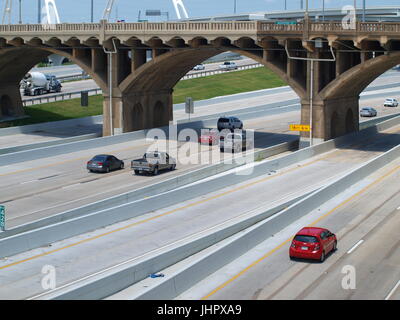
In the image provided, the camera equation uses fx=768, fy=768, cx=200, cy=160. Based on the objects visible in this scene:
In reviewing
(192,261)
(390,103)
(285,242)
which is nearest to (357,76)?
(285,242)

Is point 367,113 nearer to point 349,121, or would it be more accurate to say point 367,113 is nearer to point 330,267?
point 349,121

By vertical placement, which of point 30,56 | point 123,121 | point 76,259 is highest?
point 30,56

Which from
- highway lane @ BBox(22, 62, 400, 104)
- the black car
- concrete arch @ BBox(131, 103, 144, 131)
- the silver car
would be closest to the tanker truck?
highway lane @ BBox(22, 62, 400, 104)

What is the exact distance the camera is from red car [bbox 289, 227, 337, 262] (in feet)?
107

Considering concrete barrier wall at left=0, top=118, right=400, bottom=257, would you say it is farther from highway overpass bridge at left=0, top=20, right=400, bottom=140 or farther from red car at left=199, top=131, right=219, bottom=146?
red car at left=199, top=131, right=219, bottom=146

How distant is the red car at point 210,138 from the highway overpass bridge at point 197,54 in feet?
23.7

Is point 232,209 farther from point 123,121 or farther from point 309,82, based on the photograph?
point 123,121

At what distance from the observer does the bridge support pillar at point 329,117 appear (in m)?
61.6

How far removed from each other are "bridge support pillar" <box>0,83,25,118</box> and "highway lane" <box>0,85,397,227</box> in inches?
954

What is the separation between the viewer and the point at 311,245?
32812 mm

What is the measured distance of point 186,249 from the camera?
34.8 m

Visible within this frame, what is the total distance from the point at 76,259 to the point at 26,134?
45095 mm
